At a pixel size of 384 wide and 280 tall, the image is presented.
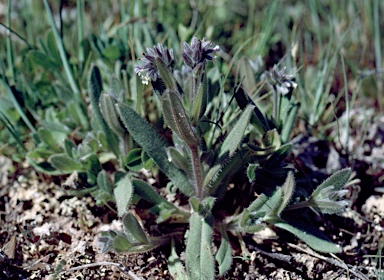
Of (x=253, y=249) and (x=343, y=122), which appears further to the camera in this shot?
(x=343, y=122)

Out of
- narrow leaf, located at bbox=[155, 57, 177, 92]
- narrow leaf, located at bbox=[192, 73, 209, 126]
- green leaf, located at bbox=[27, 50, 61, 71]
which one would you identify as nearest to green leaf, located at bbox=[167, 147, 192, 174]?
narrow leaf, located at bbox=[192, 73, 209, 126]

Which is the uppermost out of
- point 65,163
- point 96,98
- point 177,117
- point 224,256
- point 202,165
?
point 177,117

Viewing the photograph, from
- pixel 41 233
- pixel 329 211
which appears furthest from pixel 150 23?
pixel 329 211

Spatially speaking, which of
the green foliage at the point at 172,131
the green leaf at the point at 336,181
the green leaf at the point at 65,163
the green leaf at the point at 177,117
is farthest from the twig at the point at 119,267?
the green leaf at the point at 336,181

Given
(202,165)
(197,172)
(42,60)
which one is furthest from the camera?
(42,60)

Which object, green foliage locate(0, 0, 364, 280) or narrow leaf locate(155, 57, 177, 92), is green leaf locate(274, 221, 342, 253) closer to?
green foliage locate(0, 0, 364, 280)

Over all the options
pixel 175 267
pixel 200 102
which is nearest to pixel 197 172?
pixel 200 102

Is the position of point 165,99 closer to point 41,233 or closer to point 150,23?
point 41,233

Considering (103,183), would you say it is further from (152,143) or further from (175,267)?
(175,267)
